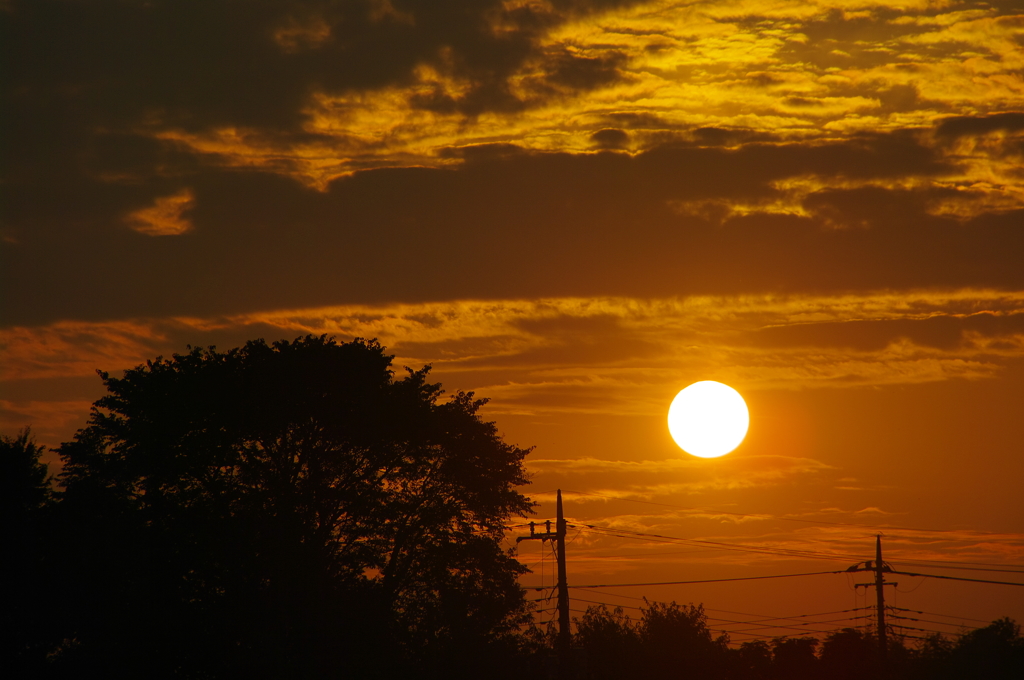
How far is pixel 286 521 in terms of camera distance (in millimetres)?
46938

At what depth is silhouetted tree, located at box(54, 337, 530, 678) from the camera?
45938mm

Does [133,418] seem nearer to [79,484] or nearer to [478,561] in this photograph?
[79,484]

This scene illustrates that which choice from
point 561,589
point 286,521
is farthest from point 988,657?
point 286,521

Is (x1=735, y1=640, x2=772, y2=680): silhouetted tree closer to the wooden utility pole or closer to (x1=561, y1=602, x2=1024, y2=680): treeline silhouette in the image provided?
(x1=561, y1=602, x2=1024, y2=680): treeline silhouette

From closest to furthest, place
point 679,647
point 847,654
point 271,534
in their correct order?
1. point 271,534
2. point 679,647
3. point 847,654

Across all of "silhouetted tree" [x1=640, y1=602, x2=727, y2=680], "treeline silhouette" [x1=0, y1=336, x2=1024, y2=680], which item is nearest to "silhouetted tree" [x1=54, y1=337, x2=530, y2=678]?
"treeline silhouette" [x1=0, y1=336, x2=1024, y2=680]

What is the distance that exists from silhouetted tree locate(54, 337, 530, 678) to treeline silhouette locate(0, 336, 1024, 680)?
8 centimetres

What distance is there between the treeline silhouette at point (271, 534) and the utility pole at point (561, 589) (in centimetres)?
99

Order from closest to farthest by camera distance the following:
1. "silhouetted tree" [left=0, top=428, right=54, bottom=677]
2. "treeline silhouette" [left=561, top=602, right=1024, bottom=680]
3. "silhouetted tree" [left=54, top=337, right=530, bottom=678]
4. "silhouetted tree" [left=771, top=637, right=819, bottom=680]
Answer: "silhouetted tree" [left=54, top=337, right=530, bottom=678]
"silhouetted tree" [left=0, top=428, right=54, bottom=677]
"treeline silhouette" [left=561, top=602, right=1024, bottom=680]
"silhouetted tree" [left=771, top=637, right=819, bottom=680]

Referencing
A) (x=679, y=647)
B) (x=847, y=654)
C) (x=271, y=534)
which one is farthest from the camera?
(x=847, y=654)

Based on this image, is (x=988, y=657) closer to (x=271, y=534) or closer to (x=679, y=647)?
(x=679, y=647)

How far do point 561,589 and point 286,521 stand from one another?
1329 centimetres

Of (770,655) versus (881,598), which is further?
(770,655)

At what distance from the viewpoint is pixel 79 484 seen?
5003 cm
